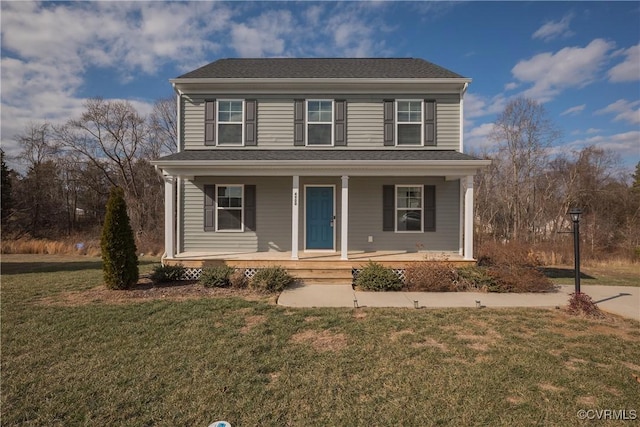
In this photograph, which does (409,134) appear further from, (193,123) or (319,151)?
(193,123)

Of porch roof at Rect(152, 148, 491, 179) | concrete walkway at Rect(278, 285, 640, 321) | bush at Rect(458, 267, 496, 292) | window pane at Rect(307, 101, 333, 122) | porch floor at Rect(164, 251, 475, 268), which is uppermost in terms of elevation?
window pane at Rect(307, 101, 333, 122)

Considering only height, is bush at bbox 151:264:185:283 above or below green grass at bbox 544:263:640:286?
above

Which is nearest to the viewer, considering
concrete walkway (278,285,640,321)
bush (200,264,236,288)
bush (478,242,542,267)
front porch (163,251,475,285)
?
concrete walkway (278,285,640,321)

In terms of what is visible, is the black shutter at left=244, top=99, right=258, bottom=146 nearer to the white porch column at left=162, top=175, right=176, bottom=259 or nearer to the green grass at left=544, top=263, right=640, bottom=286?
the white porch column at left=162, top=175, right=176, bottom=259

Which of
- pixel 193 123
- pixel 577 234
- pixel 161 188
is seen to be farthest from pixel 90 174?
pixel 577 234

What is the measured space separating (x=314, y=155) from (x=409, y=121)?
3499mm

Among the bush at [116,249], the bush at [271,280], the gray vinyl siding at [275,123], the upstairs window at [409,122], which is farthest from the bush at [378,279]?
the bush at [116,249]

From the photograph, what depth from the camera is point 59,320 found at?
5.41m

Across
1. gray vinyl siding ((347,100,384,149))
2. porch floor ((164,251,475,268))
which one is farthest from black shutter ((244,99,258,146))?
porch floor ((164,251,475,268))

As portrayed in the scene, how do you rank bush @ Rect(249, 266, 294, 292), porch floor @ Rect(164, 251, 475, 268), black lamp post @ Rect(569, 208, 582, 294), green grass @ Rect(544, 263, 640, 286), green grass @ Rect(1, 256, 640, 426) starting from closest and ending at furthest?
1. green grass @ Rect(1, 256, 640, 426)
2. black lamp post @ Rect(569, 208, 582, 294)
3. bush @ Rect(249, 266, 294, 292)
4. porch floor @ Rect(164, 251, 475, 268)
5. green grass @ Rect(544, 263, 640, 286)

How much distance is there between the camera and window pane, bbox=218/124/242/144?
1041cm

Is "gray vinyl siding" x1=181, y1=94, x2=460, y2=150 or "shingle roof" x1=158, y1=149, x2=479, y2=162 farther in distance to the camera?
"gray vinyl siding" x1=181, y1=94, x2=460, y2=150

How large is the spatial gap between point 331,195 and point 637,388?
8.04 meters

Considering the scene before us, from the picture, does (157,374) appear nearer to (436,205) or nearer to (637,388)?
(637,388)
